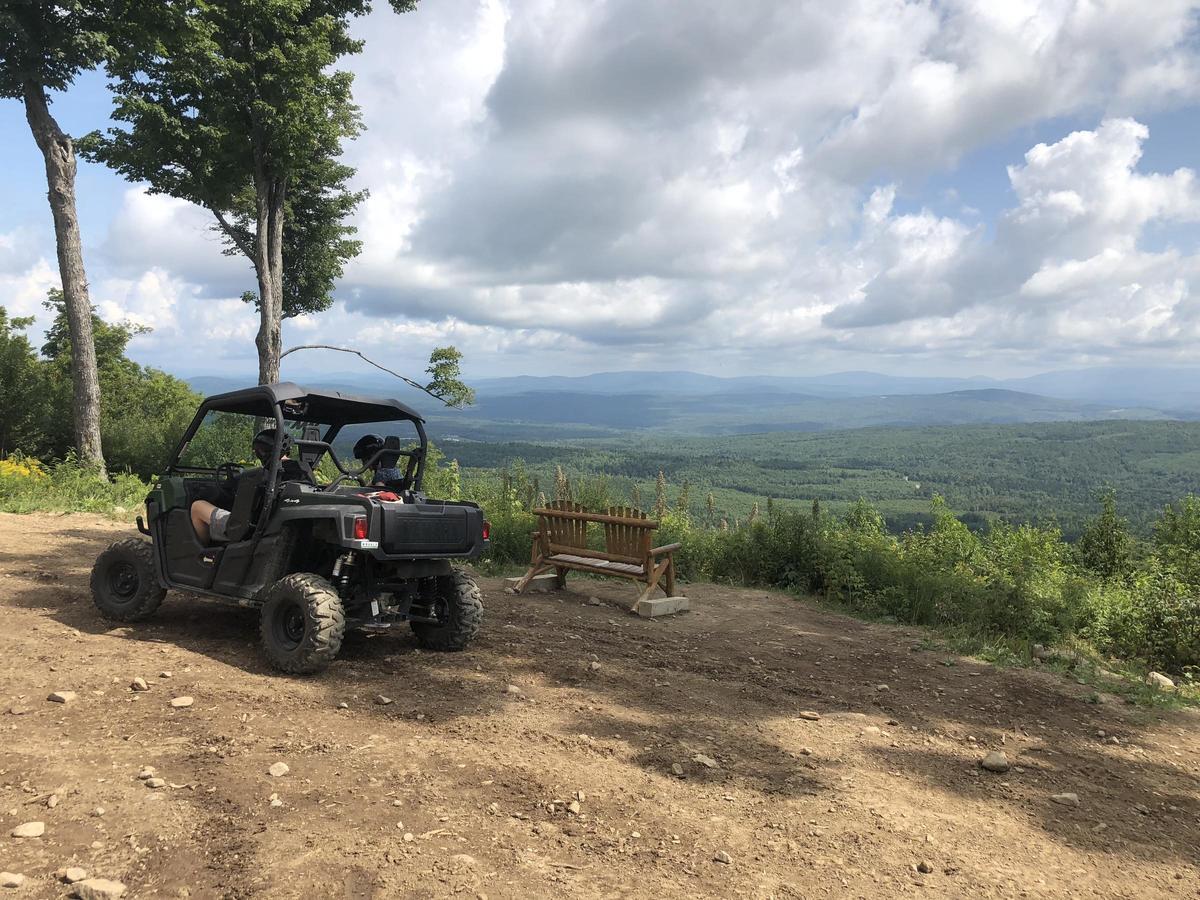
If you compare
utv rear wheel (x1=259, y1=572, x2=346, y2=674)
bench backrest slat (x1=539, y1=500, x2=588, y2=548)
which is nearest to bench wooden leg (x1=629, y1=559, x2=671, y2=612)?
bench backrest slat (x1=539, y1=500, x2=588, y2=548)

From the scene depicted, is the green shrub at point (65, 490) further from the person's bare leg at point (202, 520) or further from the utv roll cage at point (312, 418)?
the person's bare leg at point (202, 520)

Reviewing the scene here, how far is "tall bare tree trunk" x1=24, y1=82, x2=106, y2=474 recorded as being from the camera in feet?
50.3

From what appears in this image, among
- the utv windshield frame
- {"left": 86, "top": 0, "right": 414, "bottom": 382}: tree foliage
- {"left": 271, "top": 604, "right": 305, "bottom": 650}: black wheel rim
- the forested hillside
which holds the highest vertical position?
{"left": 86, "top": 0, "right": 414, "bottom": 382}: tree foliage

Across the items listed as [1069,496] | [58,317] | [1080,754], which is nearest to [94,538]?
[1080,754]

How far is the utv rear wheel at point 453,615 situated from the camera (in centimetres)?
636

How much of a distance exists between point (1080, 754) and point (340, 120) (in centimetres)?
1942

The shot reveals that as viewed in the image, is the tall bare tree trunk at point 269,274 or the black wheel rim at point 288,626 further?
the tall bare tree trunk at point 269,274

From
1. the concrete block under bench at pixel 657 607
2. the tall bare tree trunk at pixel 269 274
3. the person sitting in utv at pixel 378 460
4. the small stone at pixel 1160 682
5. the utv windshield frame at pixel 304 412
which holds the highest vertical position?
the tall bare tree trunk at pixel 269 274

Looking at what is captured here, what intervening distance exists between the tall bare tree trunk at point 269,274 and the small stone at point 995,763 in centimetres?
1631

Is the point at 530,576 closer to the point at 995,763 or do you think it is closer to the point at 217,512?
the point at 217,512

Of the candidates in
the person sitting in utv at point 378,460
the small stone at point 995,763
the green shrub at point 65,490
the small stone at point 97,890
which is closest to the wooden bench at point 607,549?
the person sitting in utv at point 378,460

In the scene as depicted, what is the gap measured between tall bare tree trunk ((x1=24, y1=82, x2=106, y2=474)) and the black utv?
11267 millimetres

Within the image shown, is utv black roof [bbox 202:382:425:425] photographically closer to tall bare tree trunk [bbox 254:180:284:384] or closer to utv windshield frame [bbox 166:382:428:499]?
utv windshield frame [bbox 166:382:428:499]

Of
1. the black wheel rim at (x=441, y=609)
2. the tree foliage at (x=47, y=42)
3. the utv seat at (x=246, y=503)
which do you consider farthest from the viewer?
the tree foliage at (x=47, y=42)
